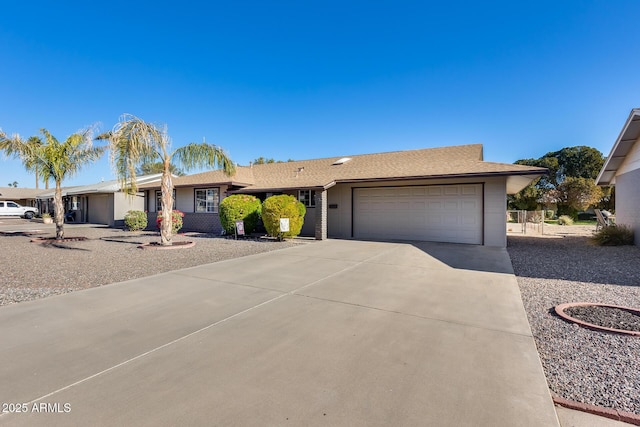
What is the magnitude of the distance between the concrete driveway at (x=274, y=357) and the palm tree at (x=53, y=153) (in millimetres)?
10718

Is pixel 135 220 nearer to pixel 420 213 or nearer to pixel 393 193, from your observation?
pixel 393 193

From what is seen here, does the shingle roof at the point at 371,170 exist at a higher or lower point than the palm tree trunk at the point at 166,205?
higher

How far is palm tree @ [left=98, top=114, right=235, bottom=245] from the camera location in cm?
1073

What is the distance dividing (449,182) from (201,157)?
11014mm

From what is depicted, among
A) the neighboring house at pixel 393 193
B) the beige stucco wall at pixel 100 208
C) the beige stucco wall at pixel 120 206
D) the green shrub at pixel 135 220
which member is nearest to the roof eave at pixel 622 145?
the neighboring house at pixel 393 193

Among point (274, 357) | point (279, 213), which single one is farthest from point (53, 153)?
point (274, 357)

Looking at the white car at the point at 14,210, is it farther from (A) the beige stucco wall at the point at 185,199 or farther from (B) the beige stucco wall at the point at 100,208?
(A) the beige stucco wall at the point at 185,199

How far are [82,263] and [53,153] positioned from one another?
7718mm

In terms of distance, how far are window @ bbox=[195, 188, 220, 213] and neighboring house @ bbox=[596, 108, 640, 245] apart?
1951cm

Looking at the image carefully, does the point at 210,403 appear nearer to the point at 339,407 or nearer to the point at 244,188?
the point at 339,407

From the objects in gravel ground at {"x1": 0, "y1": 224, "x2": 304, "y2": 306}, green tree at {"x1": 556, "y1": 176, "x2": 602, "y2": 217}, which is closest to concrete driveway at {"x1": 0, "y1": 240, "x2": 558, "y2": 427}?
gravel ground at {"x1": 0, "y1": 224, "x2": 304, "y2": 306}

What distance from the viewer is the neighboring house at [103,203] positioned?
2375 centimetres

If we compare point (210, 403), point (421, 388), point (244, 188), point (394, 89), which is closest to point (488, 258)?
point (421, 388)

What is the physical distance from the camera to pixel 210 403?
2443 millimetres
